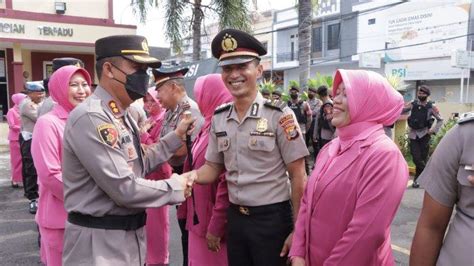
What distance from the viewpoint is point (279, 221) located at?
2387 millimetres

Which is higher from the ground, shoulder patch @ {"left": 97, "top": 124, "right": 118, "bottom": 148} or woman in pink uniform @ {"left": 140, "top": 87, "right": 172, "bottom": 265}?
shoulder patch @ {"left": 97, "top": 124, "right": 118, "bottom": 148}

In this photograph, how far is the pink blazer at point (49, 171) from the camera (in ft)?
8.91

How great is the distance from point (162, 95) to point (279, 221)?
1.84m

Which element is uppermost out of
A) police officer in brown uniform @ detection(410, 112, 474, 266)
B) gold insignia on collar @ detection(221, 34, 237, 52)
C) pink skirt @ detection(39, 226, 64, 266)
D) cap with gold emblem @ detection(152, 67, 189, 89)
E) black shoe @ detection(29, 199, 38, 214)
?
gold insignia on collar @ detection(221, 34, 237, 52)

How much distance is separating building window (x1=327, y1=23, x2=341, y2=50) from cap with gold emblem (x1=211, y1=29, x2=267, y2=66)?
28.8m

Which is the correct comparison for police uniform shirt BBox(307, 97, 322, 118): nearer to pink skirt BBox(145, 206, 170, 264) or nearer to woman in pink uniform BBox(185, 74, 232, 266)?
pink skirt BBox(145, 206, 170, 264)

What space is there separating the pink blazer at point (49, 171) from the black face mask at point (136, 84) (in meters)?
0.96

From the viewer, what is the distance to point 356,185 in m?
1.82

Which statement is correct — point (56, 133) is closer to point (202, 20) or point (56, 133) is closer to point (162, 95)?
point (162, 95)

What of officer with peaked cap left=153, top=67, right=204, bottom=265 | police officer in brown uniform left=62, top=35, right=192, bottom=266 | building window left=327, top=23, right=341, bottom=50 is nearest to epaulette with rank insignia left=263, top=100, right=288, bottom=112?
police officer in brown uniform left=62, top=35, right=192, bottom=266

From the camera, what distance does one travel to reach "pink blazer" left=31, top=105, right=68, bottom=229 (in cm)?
271

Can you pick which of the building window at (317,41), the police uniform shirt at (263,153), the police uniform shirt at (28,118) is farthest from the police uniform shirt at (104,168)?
the building window at (317,41)

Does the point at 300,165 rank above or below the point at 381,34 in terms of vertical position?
below

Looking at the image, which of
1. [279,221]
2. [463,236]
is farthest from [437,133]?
[463,236]
